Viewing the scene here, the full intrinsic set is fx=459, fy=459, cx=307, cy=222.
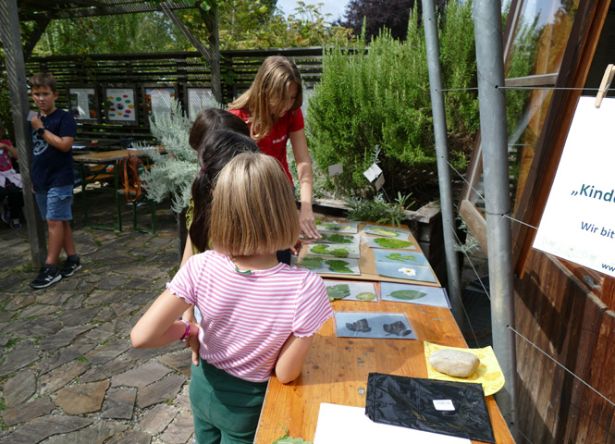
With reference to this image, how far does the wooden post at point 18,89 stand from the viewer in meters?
4.14

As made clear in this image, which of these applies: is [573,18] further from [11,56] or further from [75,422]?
[11,56]

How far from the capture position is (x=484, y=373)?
4.50 ft

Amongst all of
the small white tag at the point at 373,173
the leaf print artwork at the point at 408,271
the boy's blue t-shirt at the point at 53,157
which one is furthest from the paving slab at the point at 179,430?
the boy's blue t-shirt at the point at 53,157

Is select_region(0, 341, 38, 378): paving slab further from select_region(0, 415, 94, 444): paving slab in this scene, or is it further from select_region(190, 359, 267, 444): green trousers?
select_region(190, 359, 267, 444): green trousers

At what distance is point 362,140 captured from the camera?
369 cm

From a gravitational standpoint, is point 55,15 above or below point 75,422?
above

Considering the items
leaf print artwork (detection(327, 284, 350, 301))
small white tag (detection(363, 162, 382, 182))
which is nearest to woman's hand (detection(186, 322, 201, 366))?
leaf print artwork (detection(327, 284, 350, 301))

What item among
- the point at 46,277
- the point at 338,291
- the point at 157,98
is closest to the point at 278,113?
the point at 338,291

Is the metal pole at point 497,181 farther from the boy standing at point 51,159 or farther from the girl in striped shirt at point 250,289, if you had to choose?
the boy standing at point 51,159

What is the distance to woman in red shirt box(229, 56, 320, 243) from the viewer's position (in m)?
2.20

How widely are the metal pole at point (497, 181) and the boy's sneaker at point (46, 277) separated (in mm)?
3911

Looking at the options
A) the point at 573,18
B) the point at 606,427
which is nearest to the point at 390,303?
the point at 606,427

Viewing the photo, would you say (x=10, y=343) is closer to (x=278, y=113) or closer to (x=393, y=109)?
(x=278, y=113)

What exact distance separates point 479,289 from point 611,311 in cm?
218
